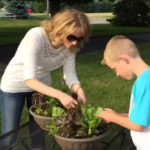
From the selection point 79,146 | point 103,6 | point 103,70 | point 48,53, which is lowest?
point 103,6

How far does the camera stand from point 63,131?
6.43 feet

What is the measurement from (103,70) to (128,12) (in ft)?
51.5

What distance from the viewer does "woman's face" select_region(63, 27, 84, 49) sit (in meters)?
2.37

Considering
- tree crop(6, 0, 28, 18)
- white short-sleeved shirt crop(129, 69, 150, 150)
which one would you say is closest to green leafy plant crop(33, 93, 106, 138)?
white short-sleeved shirt crop(129, 69, 150, 150)

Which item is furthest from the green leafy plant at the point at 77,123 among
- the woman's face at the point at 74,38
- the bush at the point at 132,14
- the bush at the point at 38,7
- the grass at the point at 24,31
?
the bush at the point at 38,7

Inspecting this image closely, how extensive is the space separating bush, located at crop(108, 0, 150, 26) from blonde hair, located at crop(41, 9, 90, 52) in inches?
814

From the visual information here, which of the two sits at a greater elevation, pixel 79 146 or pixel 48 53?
pixel 48 53

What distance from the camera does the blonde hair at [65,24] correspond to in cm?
233

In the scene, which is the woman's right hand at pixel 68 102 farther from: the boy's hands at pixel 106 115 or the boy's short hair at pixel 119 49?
the boy's short hair at pixel 119 49

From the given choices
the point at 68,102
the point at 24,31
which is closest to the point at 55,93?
the point at 68,102

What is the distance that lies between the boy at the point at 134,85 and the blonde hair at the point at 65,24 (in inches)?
17.4

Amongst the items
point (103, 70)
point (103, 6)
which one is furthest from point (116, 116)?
point (103, 6)

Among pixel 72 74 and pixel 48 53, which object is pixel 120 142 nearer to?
pixel 72 74

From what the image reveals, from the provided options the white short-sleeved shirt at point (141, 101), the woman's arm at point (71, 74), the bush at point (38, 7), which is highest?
the white short-sleeved shirt at point (141, 101)
